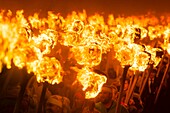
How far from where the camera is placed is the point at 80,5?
13.6 m

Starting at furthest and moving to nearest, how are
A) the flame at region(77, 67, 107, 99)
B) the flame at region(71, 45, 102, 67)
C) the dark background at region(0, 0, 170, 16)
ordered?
1. the dark background at region(0, 0, 170, 16)
2. the flame at region(71, 45, 102, 67)
3. the flame at region(77, 67, 107, 99)

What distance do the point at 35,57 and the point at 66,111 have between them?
190 cm

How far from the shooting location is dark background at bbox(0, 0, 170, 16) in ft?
35.6

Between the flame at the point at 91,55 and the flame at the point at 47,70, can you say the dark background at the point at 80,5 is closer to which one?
the flame at the point at 91,55

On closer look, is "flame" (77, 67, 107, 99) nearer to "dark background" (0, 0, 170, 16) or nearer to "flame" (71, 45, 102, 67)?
"flame" (71, 45, 102, 67)

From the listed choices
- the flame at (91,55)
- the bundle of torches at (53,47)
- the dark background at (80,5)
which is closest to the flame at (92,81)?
the bundle of torches at (53,47)

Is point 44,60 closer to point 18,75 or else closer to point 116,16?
point 18,75

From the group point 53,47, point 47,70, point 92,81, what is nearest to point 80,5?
point 53,47

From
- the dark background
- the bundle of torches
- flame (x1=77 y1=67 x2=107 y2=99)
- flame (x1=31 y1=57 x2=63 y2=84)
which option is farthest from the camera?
the dark background

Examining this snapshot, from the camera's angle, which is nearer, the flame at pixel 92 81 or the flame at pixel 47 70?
the flame at pixel 47 70

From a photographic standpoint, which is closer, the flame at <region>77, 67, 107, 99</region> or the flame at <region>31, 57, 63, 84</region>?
the flame at <region>31, 57, 63, 84</region>

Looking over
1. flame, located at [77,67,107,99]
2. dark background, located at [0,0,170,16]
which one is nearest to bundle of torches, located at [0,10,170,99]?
flame, located at [77,67,107,99]

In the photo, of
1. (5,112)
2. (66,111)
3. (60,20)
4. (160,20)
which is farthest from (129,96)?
(160,20)

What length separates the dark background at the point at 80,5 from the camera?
1084cm
